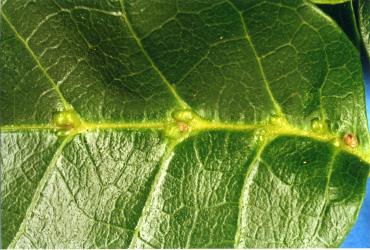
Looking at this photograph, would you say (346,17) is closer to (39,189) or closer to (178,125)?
(178,125)

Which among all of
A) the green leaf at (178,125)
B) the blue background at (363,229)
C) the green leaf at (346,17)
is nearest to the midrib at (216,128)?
the green leaf at (178,125)

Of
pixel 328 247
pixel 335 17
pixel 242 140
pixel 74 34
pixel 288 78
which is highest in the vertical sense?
pixel 335 17

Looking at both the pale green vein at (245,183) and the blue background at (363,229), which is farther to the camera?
the blue background at (363,229)

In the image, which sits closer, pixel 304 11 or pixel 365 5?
pixel 304 11

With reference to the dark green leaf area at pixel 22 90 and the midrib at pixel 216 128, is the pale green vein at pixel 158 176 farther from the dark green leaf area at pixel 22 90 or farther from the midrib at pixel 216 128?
the dark green leaf area at pixel 22 90

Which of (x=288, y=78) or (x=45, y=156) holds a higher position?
(x=288, y=78)

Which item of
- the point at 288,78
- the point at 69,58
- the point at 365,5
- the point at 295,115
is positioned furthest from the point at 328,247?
the point at 69,58

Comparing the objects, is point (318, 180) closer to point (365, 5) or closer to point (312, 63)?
point (312, 63)

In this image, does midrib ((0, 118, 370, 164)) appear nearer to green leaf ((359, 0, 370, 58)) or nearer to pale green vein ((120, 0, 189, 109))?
pale green vein ((120, 0, 189, 109))
